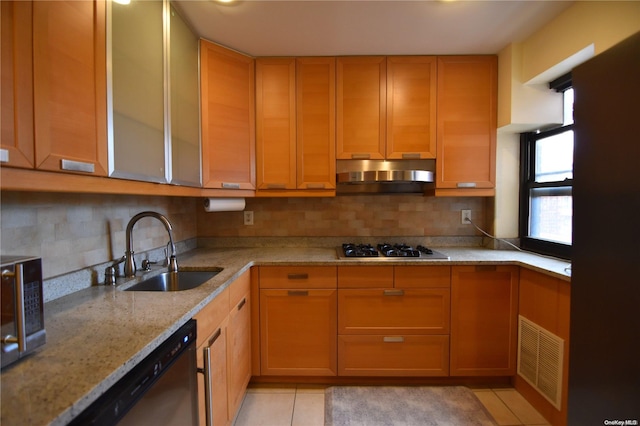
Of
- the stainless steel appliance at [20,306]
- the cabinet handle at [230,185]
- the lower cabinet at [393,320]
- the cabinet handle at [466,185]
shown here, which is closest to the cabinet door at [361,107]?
the cabinet handle at [466,185]

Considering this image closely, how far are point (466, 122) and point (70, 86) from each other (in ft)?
7.64

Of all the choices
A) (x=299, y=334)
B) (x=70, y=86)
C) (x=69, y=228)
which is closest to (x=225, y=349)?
(x=299, y=334)

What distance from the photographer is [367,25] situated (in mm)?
1767

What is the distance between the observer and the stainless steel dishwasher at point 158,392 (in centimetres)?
64

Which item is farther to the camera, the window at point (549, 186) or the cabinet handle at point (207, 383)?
the window at point (549, 186)

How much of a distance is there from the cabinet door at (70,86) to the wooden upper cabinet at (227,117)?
3.01 feet

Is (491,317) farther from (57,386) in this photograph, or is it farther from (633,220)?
(57,386)

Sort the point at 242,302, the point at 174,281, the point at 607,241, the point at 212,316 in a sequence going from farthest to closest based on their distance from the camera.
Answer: the point at 242,302 < the point at 174,281 < the point at 212,316 < the point at 607,241

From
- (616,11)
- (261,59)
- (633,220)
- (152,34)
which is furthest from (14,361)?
(616,11)

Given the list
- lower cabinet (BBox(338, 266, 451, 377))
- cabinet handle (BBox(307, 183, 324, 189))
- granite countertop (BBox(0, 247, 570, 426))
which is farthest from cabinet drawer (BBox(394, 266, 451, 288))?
cabinet handle (BBox(307, 183, 324, 189))

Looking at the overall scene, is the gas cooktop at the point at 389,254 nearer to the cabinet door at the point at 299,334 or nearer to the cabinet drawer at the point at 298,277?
the cabinet drawer at the point at 298,277

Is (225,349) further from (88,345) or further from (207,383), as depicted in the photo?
(88,345)

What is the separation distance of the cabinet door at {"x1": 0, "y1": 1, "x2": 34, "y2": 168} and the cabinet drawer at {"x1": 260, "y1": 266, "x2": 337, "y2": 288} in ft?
4.50

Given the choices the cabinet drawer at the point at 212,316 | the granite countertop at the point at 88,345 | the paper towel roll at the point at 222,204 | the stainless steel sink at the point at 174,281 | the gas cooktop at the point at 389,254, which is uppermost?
the paper towel roll at the point at 222,204
